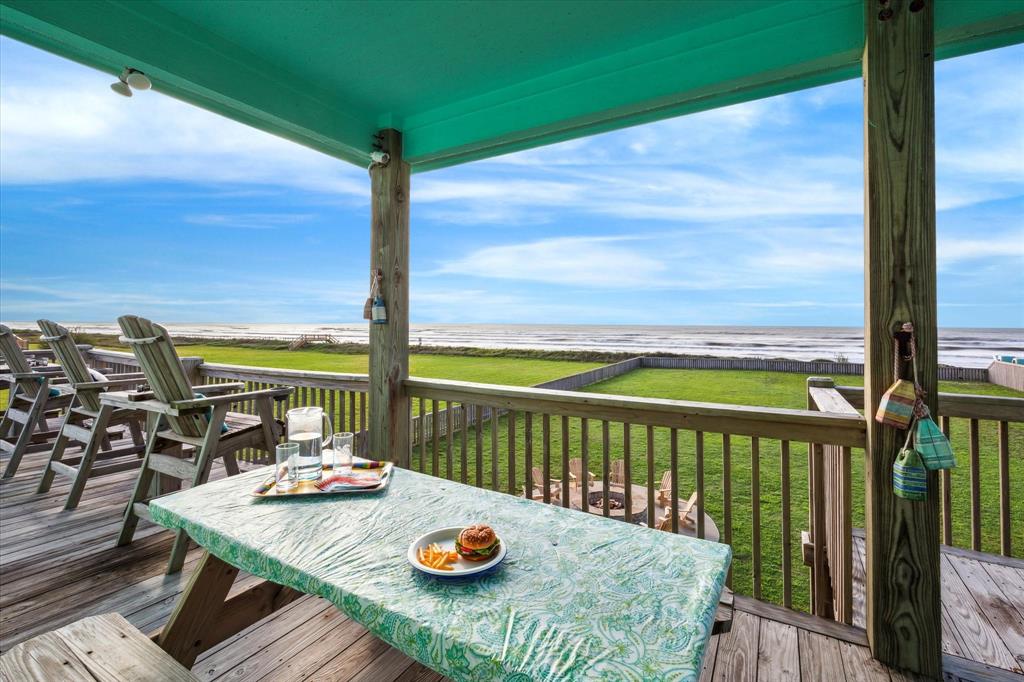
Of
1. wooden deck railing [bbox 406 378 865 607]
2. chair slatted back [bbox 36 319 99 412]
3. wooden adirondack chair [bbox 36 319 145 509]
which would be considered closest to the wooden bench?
wooden deck railing [bbox 406 378 865 607]

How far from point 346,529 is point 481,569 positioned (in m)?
0.44

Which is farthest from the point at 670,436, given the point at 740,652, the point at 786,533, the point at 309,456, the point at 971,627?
the point at 309,456

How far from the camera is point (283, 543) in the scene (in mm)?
1044

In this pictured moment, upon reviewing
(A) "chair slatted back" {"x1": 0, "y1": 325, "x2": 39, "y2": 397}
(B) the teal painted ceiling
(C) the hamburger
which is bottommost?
(C) the hamburger

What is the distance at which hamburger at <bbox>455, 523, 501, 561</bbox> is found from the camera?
0.93 metres

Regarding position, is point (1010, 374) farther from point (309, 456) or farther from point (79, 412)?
point (79, 412)

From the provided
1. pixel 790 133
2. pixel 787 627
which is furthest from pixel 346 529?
pixel 790 133

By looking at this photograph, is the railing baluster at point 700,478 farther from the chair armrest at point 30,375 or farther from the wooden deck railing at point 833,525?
the chair armrest at point 30,375

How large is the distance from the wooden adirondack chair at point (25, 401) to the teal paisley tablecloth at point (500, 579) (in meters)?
3.28

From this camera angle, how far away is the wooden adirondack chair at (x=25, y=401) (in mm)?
3359

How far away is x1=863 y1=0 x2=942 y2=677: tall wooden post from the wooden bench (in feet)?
6.99

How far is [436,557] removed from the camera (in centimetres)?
95

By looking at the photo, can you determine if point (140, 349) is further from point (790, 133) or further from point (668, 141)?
point (790, 133)

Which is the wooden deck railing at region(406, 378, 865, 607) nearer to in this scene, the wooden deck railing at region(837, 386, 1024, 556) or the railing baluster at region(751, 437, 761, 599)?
the railing baluster at region(751, 437, 761, 599)
